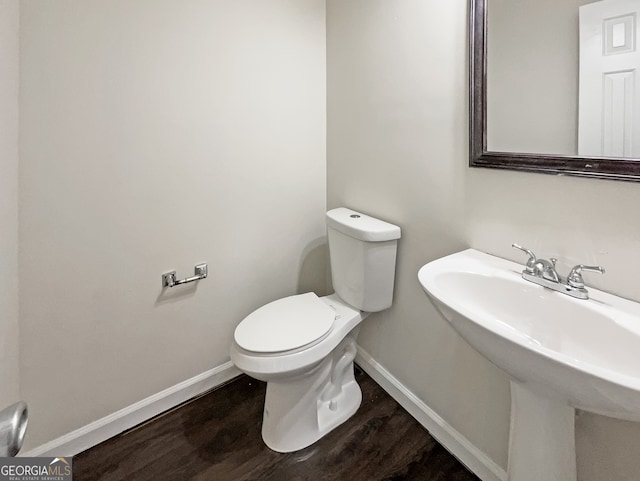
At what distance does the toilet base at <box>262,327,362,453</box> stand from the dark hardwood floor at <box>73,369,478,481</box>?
4cm

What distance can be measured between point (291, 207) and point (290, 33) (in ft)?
2.88

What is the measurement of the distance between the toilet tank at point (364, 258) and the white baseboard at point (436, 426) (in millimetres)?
404

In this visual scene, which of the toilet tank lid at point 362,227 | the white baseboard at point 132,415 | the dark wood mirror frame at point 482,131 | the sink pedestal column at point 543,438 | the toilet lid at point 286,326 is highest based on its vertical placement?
the dark wood mirror frame at point 482,131

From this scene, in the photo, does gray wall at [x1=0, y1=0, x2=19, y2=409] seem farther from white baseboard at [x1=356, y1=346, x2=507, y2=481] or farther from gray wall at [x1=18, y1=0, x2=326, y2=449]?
white baseboard at [x1=356, y1=346, x2=507, y2=481]

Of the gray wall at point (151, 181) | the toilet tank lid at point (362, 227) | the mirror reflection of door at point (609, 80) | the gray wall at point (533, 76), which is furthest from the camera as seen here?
the toilet tank lid at point (362, 227)

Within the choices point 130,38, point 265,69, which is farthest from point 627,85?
point 130,38

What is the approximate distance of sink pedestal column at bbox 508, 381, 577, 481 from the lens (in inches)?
35.1

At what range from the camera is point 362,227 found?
1.51 m

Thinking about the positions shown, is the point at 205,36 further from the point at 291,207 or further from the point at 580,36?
the point at 580,36

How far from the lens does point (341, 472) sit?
53.0 inches

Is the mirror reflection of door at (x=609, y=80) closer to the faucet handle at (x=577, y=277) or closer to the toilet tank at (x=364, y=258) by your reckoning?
the faucet handle at (x=577, y=277)

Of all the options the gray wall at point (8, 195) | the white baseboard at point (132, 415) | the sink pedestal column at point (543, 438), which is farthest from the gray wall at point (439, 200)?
the gray wall at point (8, 195)

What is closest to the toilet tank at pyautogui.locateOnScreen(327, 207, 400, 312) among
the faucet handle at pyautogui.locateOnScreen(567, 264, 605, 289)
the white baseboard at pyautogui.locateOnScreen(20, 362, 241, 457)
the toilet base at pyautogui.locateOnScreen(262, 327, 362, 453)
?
the toilet base at pyautogui.locateOnScreen(262, 327, 362, 453)

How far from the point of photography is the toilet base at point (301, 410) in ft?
4.67
